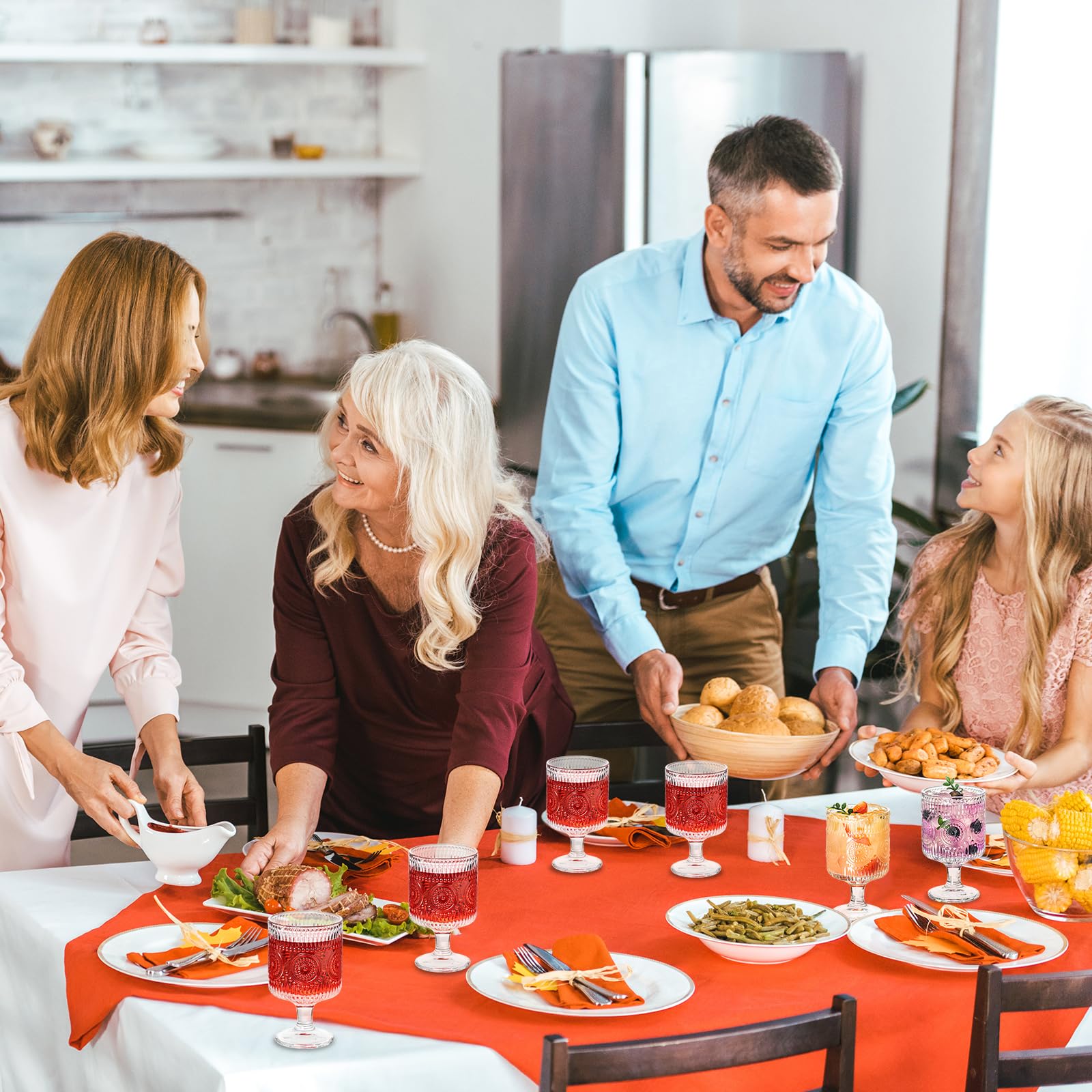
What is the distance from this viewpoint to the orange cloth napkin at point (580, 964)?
1.58 m

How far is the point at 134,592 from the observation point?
2.35 m

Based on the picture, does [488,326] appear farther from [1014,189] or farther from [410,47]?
[1014,189]

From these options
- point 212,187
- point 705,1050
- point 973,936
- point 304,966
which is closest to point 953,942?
point 973,936

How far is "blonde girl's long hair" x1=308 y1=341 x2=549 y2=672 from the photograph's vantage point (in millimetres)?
2150

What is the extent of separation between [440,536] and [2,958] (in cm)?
79

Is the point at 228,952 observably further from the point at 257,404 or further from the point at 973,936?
the point at 257,404

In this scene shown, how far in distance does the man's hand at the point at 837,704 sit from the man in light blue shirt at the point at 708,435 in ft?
0.22

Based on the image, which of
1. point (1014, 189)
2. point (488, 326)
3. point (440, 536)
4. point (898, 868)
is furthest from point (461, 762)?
point (488, 326)

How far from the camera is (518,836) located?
6.73 ft

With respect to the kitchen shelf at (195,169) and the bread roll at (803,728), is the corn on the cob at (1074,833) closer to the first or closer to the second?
the bread roll at (803,728)

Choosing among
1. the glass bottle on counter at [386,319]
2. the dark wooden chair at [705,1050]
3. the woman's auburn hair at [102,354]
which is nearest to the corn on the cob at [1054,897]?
the dark wooden chair at [705,1050]

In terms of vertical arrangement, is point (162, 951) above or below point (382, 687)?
below

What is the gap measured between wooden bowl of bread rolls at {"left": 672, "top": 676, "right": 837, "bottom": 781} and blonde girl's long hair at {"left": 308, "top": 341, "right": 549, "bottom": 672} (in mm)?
383

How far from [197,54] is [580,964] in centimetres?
397
